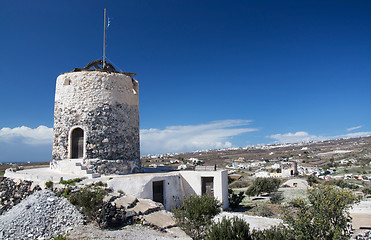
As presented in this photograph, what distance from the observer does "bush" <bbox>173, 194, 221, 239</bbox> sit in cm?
770

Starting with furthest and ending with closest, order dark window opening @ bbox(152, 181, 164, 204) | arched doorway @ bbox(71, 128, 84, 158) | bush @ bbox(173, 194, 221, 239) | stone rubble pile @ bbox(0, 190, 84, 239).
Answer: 1. arched doorway @ bbox(71, 128, 84, 158)
2. dark window opening @ bbox(152, 181, 164, 204)
3. stone rubble pile @ bbox(0, 190, 84, 239)
4. bush @ bbox(173, 194, 221, 239)

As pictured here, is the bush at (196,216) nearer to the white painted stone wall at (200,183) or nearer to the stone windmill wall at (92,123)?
the white painted stone wall at (200,183)

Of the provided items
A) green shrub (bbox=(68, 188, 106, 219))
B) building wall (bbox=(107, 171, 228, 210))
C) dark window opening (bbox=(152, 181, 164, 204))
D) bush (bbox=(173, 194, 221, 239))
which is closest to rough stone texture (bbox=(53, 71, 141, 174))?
building wall (bbox=(107, 171, 228, 210))

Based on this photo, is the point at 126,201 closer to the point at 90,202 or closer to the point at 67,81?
the point at 90,202

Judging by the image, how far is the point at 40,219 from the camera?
8891 mm

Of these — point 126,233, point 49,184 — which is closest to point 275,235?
point 126,233

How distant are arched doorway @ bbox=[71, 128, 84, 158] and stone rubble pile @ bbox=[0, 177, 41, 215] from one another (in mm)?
2855

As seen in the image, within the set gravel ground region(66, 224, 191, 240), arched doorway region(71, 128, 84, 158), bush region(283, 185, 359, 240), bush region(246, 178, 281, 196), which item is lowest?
bush region(246, 178, 281, 196)

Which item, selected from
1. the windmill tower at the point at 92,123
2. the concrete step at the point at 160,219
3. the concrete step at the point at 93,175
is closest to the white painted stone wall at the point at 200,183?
the windmill tower at the point at 92,123

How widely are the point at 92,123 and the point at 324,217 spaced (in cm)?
1149

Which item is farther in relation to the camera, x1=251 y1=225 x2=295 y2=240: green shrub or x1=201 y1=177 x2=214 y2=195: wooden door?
x1=201 y1=177 x2=214 y2=195: wooden door

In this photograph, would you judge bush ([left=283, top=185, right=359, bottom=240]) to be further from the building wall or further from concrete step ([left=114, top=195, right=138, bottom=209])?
the building wall

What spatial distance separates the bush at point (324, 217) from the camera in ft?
18.1

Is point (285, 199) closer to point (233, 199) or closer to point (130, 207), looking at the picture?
point (233, 199)
